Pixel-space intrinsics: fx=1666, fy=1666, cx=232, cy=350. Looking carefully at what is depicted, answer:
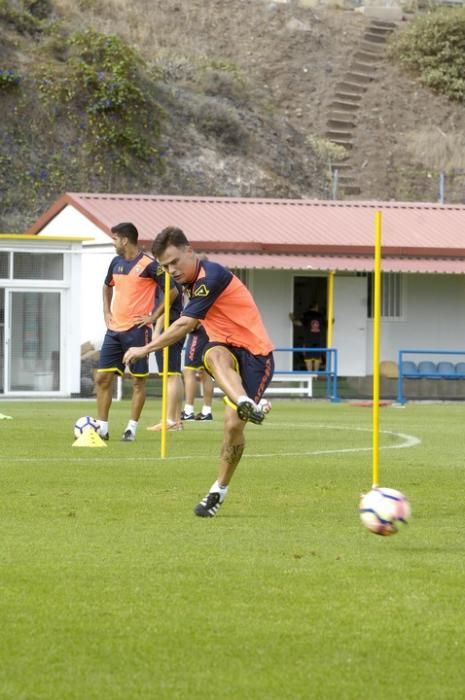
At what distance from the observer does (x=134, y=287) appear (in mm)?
18031

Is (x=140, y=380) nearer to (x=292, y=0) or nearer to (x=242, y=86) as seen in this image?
(x=242, y=86)

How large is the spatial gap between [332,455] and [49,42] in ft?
122

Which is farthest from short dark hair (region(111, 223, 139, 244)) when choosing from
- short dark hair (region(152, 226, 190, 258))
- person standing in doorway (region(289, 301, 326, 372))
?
person standing in doorway (region(289, 301, 326, 372))

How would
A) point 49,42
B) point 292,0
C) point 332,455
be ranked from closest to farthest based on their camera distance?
point 332,455, point 49,42, point 292,0

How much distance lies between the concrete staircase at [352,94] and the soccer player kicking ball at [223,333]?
4548 cm

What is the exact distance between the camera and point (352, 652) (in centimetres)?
659

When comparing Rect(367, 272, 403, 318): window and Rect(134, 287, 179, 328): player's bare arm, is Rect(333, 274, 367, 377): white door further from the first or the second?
Rect(134, 287, 179, 328): player's bare arm

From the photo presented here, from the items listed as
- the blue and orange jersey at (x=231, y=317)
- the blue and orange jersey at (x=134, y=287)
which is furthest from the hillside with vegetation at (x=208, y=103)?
the blue and orange jersey at (x=231, y=317)

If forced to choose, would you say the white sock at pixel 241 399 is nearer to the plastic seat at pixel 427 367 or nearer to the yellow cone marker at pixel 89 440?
the yellow cone marker at pixel 89 440

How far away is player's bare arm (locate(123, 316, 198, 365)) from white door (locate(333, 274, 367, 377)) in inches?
1131

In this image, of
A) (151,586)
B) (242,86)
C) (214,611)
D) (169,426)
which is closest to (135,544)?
(151,586)

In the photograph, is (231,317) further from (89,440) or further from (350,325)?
(350,325)

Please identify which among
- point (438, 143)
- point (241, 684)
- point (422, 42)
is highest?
point (422, 42)

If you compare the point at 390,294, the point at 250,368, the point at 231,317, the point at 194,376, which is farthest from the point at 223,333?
the point at 390,294
